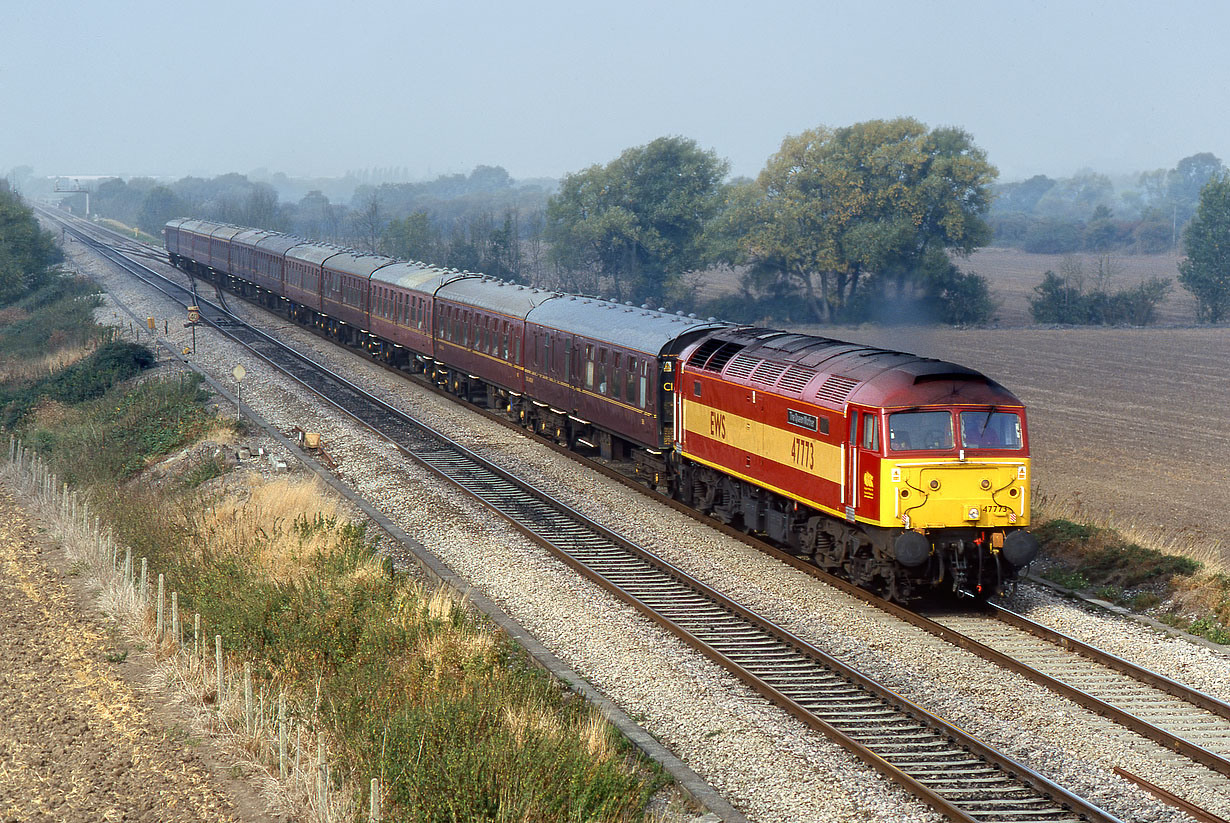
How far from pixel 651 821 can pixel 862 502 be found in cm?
780

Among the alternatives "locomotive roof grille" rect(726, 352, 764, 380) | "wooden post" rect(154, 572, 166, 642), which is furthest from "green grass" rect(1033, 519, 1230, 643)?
"wooden post" rect(154, 572, 166, 642)

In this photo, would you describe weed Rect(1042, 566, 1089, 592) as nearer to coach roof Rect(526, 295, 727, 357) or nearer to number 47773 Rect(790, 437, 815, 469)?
number 47773 Rect(790, 437, 815, 469)

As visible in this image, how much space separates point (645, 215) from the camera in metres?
77.6

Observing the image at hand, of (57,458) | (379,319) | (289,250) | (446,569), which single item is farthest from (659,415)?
(289,250)

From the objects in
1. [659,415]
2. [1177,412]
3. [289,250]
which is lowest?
[1177,412]

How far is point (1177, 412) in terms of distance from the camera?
136 feet

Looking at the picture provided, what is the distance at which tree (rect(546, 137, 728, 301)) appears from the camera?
76.5m

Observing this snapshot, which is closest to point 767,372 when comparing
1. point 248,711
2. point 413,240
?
point 248,711

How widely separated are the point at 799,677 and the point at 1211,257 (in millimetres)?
71696

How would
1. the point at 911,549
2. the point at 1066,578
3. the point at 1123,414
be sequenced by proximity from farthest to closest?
the point at 1123,414 → the point at 1066,578 → the point at 911,549

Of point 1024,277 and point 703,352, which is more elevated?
point 703,352

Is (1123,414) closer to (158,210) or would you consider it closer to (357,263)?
(357,263)

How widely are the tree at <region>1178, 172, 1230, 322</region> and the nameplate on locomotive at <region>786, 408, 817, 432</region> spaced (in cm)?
6650

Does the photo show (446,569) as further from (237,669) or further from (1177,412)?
(1177,412)
